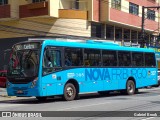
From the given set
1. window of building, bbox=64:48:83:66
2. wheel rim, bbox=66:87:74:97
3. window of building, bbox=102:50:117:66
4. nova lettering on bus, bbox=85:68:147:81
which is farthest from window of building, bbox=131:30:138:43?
wheel rim, bbox=66:87:74:97

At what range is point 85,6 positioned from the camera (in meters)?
43.0

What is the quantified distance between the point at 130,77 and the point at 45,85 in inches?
319

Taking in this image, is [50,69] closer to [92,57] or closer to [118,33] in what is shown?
[92,57]

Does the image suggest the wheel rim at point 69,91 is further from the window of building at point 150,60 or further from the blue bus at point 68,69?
the window of building at point 150,60

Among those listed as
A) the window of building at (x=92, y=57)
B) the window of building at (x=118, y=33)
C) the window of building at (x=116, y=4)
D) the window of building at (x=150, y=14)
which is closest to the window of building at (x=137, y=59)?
the window of building at (x=92, y=57)

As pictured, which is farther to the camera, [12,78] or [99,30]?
[99,30]

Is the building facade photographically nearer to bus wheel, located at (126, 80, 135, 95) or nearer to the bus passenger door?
bus wheel, located at (126, 80, 135, 95)

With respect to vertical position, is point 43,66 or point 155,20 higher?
point 155,20

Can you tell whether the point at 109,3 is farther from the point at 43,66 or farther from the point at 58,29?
the point at 43,66

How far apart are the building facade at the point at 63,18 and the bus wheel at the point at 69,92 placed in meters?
19.7

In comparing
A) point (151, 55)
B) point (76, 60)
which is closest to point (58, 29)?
point (151, 55)

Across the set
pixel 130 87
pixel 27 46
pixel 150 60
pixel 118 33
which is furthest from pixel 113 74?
pixel 118 33

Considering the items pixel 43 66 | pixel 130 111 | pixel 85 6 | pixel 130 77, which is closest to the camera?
pixel 130 111

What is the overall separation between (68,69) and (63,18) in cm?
2116
